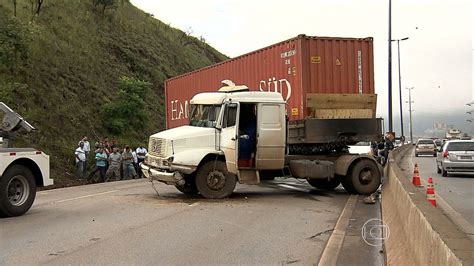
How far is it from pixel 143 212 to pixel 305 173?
4.86m

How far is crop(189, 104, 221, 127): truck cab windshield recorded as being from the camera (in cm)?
1312

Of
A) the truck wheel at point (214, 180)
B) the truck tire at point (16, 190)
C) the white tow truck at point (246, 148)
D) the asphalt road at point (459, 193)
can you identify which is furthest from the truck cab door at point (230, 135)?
the asphalt road at point (459, 193)

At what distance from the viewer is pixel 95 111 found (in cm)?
2600

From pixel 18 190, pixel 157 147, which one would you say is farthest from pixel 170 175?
pixel 18 190

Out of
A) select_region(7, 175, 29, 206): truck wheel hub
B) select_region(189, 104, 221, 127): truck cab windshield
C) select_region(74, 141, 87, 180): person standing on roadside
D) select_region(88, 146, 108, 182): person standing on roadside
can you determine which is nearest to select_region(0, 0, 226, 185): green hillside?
select_region(74, 141, 87, 180): person standing on roadside

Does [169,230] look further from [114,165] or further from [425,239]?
[114,165]

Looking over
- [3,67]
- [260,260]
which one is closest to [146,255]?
[260,260]

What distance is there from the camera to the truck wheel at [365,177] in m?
14.2

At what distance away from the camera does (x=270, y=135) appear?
1314cm

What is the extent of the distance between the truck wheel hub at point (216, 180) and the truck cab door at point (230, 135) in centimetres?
26

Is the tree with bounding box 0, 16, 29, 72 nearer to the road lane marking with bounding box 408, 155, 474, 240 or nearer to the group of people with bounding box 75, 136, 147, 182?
the group of people with bounding box 75, 136, 147, 182

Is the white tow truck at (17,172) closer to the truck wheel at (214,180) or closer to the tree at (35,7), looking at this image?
the truck wheel at (214,180)

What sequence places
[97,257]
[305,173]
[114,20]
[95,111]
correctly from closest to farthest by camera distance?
1. [97,257]
2. [305,173]
3. [95,111]
4. [114,20]

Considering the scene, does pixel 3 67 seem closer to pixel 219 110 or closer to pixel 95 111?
pixel 95 111
